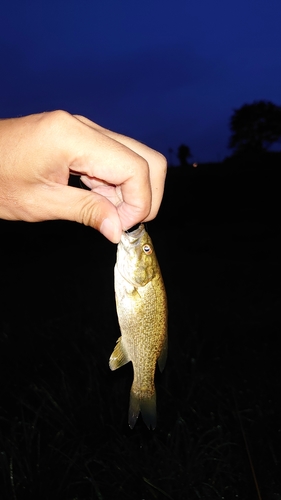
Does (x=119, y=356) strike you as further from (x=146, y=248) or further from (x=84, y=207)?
(x=84, y=207)

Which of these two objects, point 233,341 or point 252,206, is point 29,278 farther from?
point 252,206

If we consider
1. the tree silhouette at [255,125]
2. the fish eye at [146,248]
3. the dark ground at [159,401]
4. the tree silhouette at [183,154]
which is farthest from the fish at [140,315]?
the tree silhouette at [255,125]

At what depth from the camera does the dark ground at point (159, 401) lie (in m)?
3.66

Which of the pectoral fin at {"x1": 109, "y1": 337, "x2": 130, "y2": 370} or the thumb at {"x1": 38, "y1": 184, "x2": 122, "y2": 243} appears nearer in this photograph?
the thumb at {"x1": 38, "y1": 184, "x2": 122, "y2": 243}

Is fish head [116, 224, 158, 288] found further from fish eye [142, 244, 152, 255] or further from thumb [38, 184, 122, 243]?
thumb [38, 184, 122, 243]

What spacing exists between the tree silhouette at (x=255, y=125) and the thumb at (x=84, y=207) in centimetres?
3931

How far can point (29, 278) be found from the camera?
11047 millimetres

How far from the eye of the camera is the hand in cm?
167

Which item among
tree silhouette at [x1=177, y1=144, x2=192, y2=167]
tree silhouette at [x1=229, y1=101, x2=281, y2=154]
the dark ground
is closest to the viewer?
the dark ground

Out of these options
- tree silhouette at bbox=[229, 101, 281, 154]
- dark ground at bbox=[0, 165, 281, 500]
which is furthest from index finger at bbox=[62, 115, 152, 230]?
tree silhouette at bbox=[229, 101, 281, 154]

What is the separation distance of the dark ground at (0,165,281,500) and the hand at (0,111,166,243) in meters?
2.30

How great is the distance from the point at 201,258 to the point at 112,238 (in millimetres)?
10334

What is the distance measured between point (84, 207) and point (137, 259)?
390 mm

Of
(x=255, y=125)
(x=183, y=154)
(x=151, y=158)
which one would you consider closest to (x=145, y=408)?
(x=151, y=158)
